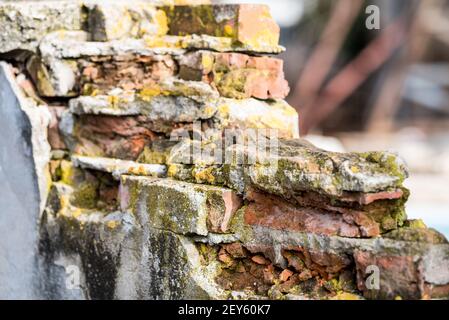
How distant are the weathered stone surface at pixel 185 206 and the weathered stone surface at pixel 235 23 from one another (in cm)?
73

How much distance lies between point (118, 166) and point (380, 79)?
9.65 m

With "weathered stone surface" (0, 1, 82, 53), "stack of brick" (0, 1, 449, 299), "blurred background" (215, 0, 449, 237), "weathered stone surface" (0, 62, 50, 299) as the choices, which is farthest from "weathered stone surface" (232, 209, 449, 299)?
"blurred background" (215, 0, 449, 237)

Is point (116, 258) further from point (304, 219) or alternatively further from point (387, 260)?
point (387, 260)

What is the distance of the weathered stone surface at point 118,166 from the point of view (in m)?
2.94

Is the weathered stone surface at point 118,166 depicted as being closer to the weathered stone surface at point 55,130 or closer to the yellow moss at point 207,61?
the weathered stone surface at point 55,130

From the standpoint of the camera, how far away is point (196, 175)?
2.78 m

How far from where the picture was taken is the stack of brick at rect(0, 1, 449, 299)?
7.83 feet

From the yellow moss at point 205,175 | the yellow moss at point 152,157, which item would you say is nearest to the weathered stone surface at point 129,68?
the yellow moss at point 152,157

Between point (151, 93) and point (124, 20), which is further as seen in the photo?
point (124, 20)

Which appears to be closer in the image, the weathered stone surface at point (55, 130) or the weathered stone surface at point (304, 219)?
the weathered stone surface at point (304, 219)

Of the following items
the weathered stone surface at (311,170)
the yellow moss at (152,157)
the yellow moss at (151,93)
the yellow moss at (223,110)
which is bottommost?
the yellow moss at (152,157)

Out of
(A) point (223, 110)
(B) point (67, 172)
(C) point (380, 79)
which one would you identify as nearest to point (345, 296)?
(A) point (223, 110)

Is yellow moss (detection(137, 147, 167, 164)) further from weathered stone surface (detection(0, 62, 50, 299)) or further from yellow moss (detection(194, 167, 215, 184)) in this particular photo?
weathered stone surface (detection(0, 62, 50, 299))

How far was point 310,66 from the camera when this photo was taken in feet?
38.6
